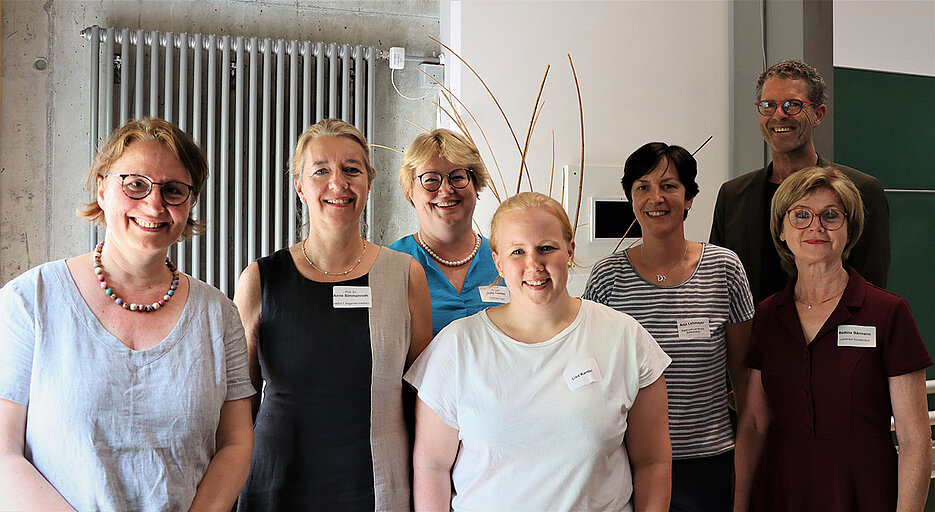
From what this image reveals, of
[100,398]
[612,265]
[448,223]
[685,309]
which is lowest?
[100,398]

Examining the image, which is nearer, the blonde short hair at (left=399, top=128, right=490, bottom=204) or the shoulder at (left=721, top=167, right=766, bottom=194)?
the blonde short hair at (left=399, top=128, right=490, bottom=204)

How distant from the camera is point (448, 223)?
2174 mm

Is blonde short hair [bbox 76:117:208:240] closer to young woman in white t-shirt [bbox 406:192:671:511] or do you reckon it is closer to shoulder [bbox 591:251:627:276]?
young woman in white t-shirt [bbox 406:192:671:511]

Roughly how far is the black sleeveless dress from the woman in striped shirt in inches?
33.7

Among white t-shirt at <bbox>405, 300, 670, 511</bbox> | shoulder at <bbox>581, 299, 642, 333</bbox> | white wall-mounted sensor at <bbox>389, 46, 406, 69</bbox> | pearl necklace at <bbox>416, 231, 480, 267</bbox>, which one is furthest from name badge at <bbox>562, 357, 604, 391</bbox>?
Result: white wall-mounted sensor at <bbox>389, 46, 406, 69</bbox>

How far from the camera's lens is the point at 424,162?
218 cm

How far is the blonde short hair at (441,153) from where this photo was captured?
2178 millimetres

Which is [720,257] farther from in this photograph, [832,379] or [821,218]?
[832,379]

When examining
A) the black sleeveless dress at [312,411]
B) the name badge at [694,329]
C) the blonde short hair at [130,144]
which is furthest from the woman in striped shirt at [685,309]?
the blonde short hair at [130,144]

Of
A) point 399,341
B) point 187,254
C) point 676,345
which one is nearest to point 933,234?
point 676,345

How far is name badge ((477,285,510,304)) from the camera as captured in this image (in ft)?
7.08

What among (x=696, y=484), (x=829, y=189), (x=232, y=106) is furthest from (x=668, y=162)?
(x=232, y=106)

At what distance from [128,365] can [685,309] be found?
151 cm

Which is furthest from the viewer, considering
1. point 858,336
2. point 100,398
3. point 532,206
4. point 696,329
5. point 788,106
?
point 788,106
